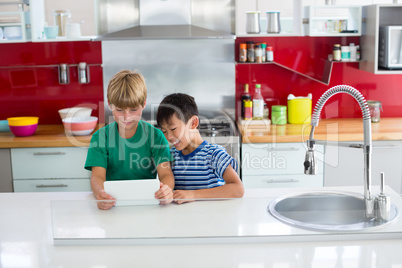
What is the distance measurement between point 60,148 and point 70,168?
149 millimetres

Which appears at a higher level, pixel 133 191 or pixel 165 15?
pixel 165 15

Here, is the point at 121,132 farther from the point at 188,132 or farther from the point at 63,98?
the point at 63,98

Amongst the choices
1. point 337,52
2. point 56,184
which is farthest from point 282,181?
point 56,184

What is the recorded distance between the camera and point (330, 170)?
3408mm

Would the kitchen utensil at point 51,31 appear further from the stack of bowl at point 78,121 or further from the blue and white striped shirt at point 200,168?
the blue and white striped shirt at point 200,168

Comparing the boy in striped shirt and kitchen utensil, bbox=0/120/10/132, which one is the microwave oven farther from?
kitchen utensil, bbox=0/120/10/132

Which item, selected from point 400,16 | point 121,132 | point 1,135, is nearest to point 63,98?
point 1,135

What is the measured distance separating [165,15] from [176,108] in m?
1.88

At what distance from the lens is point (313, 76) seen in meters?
3.88

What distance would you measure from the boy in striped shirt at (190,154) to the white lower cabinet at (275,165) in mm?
1312

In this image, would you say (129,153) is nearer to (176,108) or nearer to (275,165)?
(176,108)

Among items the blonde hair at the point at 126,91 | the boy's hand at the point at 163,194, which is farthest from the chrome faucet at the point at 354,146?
the blonde hair at the point at 126,91

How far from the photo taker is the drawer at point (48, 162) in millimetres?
3361

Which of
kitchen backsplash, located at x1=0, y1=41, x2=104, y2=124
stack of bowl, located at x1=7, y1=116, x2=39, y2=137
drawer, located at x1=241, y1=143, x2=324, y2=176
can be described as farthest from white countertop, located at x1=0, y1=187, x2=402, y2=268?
kitchen backsplash, located at x1=0, y1=41, x2=104, y2=124
